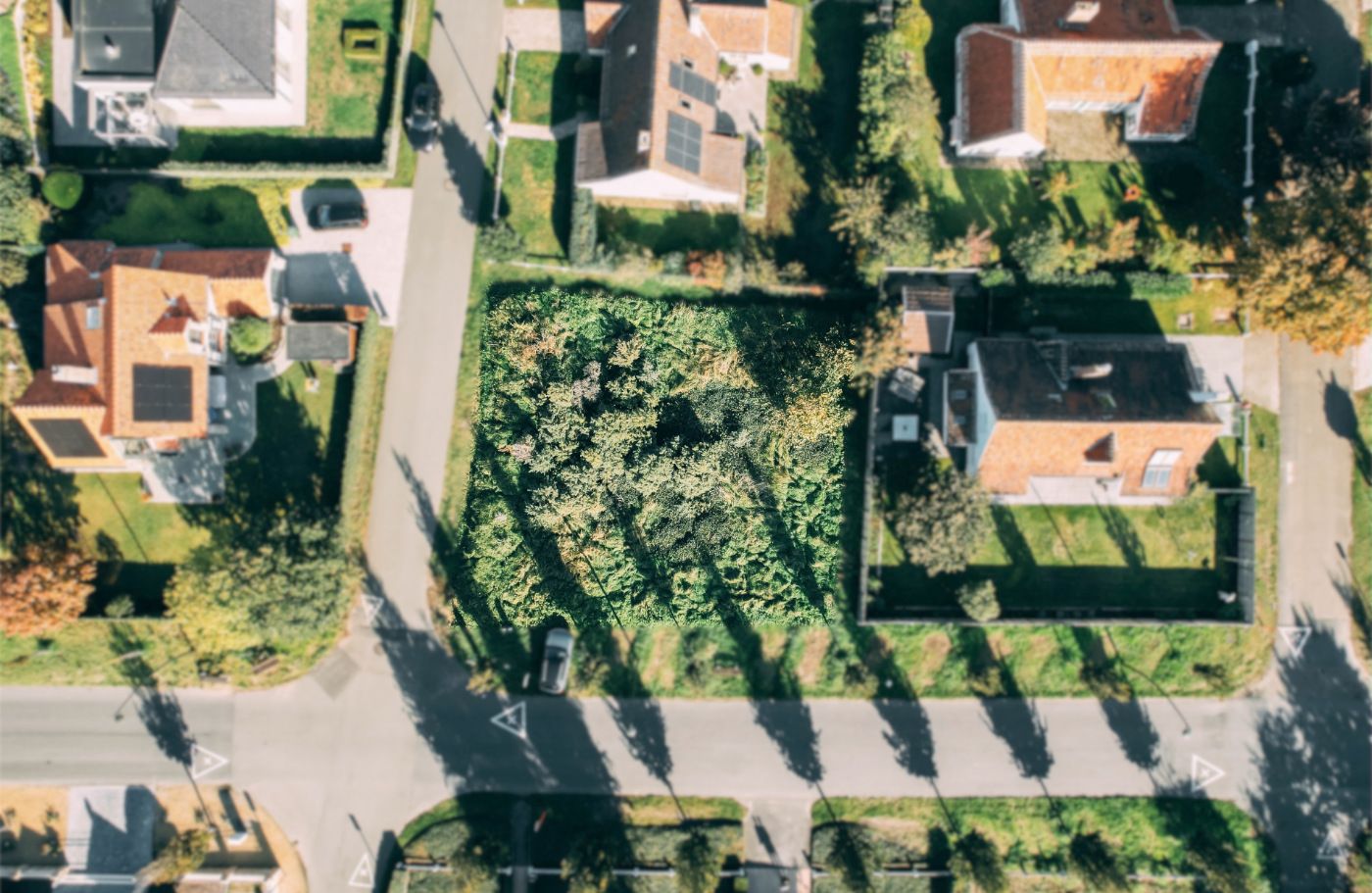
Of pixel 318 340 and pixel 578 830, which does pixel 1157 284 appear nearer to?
pixel 578 830

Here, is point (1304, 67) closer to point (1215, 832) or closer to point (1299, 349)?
point (1299, 349)

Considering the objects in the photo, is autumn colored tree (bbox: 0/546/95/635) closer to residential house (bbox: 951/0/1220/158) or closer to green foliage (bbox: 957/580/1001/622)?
green foliage (bbox: 957/580/1001/622)

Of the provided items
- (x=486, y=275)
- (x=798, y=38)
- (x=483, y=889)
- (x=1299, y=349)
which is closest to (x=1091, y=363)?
(x=1299, y=349)

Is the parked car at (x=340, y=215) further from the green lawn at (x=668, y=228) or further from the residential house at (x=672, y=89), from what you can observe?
the green lawn at (x=668, y=228)

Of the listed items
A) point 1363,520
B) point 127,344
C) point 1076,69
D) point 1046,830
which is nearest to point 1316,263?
point 1076,69

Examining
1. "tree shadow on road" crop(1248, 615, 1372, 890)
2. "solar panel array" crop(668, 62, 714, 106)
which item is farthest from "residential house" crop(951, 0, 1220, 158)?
"tree shadow on road" crop(1248, 615, 1372, 890)
